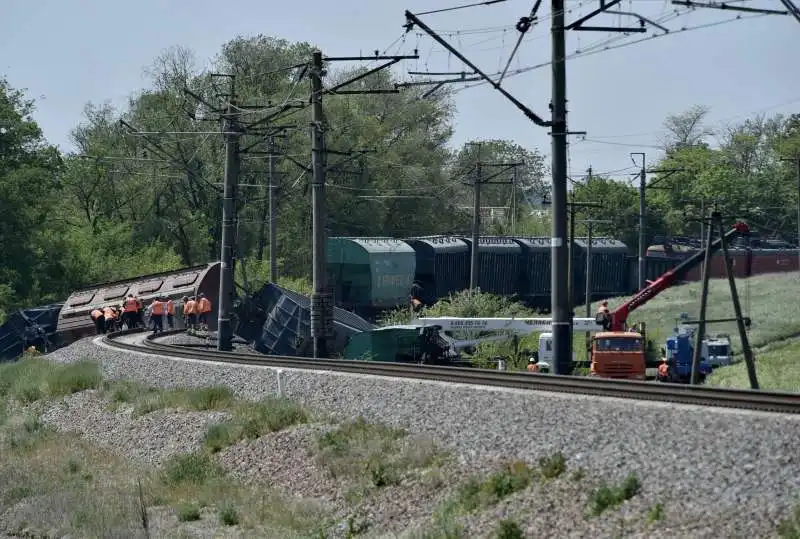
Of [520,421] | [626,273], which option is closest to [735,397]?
[520,421]

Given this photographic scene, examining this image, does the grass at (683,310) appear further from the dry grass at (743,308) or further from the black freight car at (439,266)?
the black freight car at (439,266)

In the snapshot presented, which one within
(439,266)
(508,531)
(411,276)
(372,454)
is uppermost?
(439,266)

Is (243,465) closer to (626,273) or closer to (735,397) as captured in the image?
(735,397)

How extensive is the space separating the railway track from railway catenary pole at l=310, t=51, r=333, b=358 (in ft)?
10.0

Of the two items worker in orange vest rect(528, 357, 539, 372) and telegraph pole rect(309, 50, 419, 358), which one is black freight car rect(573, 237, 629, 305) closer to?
worker in orange vest rect(528, 357, 539, 372)

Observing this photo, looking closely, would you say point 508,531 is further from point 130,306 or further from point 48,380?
point 130,306

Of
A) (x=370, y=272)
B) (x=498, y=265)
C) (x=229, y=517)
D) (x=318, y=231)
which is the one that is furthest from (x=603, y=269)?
(x=229, y=517)

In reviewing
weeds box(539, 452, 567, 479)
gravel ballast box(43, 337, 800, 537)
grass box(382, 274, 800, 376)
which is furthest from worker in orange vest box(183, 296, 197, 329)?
weeds box(539, 452, 567, 479)

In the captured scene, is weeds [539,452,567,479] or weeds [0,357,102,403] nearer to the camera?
weeds [539,452,567,479]

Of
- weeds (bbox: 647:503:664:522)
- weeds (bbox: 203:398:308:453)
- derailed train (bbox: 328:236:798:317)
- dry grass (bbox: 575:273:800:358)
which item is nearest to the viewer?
weeds (bbox: 647:503:664:522)

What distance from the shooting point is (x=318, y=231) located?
1407 inches

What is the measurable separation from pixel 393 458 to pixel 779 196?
70.1 m

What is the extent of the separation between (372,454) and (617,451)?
463 cm

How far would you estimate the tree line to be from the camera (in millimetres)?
68188
